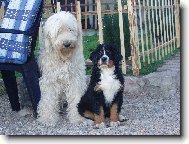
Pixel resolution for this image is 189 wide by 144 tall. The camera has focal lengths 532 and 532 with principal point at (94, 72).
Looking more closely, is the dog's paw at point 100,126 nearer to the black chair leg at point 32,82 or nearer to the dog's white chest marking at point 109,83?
the dog's white chest marking at point 109,83

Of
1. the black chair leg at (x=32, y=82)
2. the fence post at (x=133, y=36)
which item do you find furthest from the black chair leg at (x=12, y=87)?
the fence post at (x=133, y=36)

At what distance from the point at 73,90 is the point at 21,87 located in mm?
838

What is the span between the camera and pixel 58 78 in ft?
21.9

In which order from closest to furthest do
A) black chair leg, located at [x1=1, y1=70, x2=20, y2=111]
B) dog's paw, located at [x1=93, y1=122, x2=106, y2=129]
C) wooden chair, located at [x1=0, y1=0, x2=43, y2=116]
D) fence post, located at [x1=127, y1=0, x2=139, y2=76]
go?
1. dog's paw, located at [x1=93, y1=122, x2=106, y2=129]
2. wooden chair, located at [x1=0, y1=0, x2=43, y2=116]
3. black chair leg, located at [x1=1, y1=70, x2=20, y2=111]
4. fence post, located at [x1=127, y1=0, x2=139, y2=76]

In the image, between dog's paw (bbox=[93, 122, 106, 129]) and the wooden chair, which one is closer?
dog's paw (bbox=[93, 122, 106, 129])

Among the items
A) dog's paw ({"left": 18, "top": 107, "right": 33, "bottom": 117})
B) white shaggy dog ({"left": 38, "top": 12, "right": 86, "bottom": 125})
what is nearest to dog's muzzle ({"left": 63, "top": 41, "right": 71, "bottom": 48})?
white shaggy dog ({"left": 38, "top": 12, "right": 86, "bottom": 125})

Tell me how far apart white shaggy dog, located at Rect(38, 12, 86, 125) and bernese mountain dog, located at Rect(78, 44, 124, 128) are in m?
0.28

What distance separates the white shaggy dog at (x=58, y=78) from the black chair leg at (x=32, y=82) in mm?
64

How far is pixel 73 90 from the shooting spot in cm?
669

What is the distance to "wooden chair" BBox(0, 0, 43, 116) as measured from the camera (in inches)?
261

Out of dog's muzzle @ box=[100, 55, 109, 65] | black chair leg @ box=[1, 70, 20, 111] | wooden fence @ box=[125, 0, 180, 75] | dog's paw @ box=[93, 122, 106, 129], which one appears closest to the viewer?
dog's muzzle @ box=[100, 55, 109, 65]

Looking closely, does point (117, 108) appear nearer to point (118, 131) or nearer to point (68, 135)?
point (118, 131)

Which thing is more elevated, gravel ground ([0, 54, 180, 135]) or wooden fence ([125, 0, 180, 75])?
wooden fence ([125, 0, 180, 75])

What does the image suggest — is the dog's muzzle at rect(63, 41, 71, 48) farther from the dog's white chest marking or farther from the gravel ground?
the gravel ground
